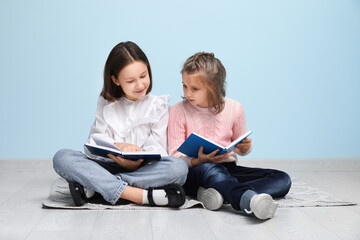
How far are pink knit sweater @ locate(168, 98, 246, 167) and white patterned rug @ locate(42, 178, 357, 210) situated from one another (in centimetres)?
29

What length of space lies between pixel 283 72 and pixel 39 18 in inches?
60.5

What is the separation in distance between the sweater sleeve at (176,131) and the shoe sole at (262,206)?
20.4 inches

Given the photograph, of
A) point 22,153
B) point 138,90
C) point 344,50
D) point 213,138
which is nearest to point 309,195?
point 213,138

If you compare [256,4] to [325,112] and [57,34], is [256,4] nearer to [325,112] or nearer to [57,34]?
[325,112]

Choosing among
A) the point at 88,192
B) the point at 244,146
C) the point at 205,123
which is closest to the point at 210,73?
the point at 205,123

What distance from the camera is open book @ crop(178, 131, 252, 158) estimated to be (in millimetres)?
2045

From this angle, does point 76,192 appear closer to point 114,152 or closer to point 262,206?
point 114,152

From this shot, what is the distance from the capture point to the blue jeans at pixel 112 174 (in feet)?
6.79

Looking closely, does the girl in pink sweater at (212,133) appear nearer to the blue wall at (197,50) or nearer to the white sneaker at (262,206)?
the white sneaker at (262,206)

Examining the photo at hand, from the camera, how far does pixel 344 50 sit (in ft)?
11.2

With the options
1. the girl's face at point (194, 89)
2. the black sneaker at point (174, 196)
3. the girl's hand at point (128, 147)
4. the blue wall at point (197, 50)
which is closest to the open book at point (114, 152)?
the girl's hand at point (128, 147)

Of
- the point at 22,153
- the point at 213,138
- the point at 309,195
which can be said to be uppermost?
the point at 213,138

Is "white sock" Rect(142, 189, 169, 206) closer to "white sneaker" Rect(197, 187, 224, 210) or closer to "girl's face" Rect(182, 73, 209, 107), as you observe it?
"white sneaker" Rect(197, 187, 224, 210)

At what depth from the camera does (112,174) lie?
7.13 ft
